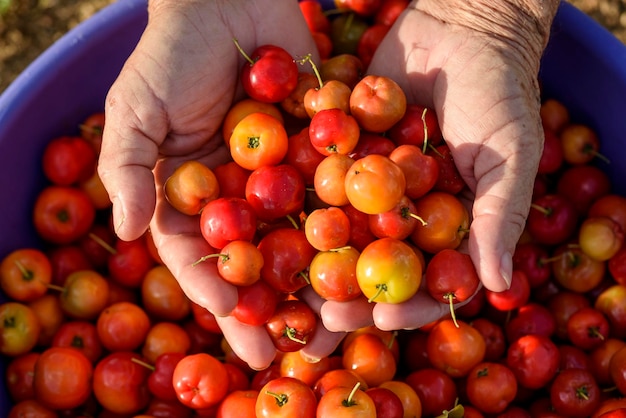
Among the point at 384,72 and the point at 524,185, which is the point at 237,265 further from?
the point at 384,72

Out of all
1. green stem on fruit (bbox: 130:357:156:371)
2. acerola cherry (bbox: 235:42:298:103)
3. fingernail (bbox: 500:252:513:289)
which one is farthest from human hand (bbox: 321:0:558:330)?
green stem on fruit (bbox: 130:357:156:371)

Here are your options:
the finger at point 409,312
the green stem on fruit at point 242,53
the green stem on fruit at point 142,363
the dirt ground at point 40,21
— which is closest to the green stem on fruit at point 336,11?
the green stem on fruit at point 242,53

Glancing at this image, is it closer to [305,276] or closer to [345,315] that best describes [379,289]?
[345,315]

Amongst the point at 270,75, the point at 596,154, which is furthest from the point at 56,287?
the point at 596,154

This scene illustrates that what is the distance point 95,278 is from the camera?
450 cm

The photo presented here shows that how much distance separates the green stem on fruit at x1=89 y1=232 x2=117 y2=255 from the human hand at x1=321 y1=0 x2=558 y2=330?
5.69 ft

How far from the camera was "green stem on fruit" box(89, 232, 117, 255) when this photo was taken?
15.3ft

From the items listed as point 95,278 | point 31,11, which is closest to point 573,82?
point 95,278

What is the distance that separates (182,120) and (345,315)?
4.57ft

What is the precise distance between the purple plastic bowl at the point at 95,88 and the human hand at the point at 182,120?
0.69 meters

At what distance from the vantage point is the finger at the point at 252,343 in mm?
3574

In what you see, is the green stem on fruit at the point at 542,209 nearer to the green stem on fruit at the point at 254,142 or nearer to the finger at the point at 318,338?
the finger at the point at 318,338

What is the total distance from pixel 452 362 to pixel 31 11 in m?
5.08

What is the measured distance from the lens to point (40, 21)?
6.67 m
